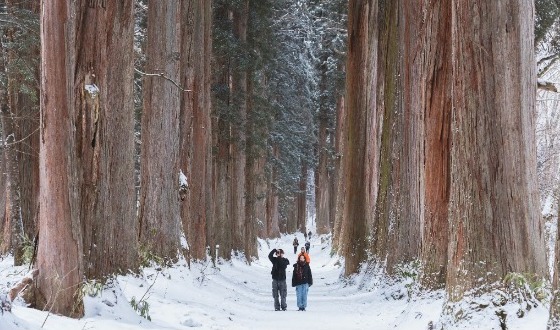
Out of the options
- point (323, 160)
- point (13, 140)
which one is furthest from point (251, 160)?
point (323, 160)

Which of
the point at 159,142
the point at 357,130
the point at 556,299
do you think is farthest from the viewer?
the point at 357,130

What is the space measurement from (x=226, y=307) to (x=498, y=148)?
6.94 m

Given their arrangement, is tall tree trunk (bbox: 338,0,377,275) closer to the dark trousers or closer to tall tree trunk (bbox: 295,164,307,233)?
the dark trousers

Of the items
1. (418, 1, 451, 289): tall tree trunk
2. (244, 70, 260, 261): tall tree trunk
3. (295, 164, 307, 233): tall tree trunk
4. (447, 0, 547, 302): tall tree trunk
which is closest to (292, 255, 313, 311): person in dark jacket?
(418, 1, 451, 289): tall tree trunk

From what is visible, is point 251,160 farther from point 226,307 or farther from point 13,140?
point 226,307

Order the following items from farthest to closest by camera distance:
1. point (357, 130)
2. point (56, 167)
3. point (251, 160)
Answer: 1. point (251, 160)
2. point (357, 130)
3. point (56, 167)

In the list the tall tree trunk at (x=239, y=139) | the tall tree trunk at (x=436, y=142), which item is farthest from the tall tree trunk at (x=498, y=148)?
the tall tree trunk at (x=239, y=139)

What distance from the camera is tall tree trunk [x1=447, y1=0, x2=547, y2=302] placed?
23.1 feet

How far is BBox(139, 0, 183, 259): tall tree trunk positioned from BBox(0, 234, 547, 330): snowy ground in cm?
86

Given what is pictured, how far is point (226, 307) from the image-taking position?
12625 mm

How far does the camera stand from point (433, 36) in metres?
10.5

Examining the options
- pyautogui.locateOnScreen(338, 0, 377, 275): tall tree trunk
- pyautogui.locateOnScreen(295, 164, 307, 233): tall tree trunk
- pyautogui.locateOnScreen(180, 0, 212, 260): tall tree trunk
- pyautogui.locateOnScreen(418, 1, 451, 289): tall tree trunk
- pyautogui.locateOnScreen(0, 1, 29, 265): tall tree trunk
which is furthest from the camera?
pyautogui.locateOnScreen(295, 164, 307, 233): tall tree trunk

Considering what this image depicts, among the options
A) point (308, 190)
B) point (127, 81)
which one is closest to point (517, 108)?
point (127, 81)

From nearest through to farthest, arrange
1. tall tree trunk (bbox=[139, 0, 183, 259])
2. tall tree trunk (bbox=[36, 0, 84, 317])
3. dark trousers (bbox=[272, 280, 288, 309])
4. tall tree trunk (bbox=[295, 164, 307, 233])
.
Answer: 1. tall tree trunk (bbox=[36, 0, 84, 317])
2. dark trousers (bbox=[272, 280, 288, 309])
3. tall tree trunk (bbox=[139, 0, 183, 259])
4. tall tree trunk (bbox=[295, 164, 307, 233])
